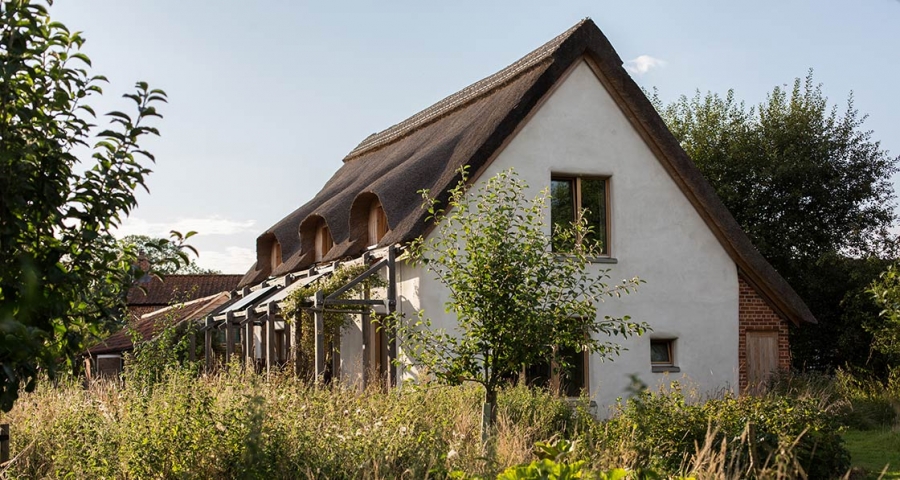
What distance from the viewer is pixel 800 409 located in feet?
29.7

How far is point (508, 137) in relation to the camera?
14414 millimetres

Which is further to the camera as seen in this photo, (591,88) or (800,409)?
(591,88)

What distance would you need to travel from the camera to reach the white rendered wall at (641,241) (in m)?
14.7

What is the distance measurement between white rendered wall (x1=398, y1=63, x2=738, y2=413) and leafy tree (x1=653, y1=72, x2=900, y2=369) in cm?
738

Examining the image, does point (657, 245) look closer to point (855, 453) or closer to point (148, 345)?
point (855, 453)

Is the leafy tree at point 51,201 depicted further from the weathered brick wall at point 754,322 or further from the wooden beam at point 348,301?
the weathered brick wall at point 754,322

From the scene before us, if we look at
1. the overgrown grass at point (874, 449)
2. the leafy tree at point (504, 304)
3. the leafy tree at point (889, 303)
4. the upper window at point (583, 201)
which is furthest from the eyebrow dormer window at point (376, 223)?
the overgrown grass at point (874, 449)

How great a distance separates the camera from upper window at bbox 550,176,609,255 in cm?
1488

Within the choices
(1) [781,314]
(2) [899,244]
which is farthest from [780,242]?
(1) [781,314]

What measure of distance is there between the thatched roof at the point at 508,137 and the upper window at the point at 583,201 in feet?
3.69

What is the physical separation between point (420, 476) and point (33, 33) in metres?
3.68

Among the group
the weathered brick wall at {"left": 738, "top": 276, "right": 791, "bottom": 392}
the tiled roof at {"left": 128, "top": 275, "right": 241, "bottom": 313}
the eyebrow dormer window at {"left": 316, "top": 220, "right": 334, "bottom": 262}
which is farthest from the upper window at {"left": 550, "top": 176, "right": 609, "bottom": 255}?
the tiled roof at {"left": 128, "top": 275, "right": 241, "bottom": 313}

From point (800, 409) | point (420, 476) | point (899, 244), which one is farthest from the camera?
point (899, 244)

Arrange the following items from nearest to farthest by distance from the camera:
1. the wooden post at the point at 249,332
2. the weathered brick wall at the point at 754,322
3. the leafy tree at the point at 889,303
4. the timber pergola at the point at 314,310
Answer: the leafy tree at the point at 889,303 < the timber pergola at the point at 314,310 < the weathered brick wall at the point at 754,322 < the wooden post at the point at 249,332
